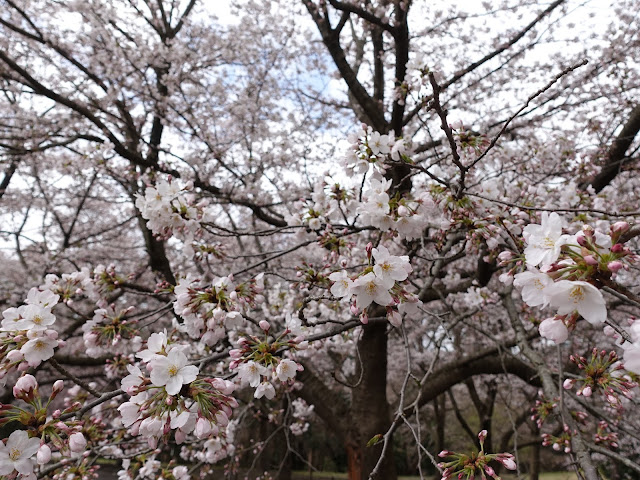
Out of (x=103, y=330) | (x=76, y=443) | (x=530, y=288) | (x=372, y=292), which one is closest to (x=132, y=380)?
(x=76, y=443)

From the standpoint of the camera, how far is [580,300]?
88 centimetres

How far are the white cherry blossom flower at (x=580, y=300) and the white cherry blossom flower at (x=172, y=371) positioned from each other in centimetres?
96

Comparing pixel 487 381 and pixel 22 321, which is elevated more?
pixel 22 321

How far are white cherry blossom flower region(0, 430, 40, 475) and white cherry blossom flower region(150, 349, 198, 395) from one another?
420 mm

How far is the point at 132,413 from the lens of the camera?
1157mm

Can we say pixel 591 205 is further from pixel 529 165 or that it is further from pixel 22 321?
pixel 22 321

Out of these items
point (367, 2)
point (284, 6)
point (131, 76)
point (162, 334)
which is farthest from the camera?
point (284, 6)

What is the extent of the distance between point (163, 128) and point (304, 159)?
8.69 ft

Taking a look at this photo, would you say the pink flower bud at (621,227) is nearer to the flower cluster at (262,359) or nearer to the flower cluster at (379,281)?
the flower cluster at (379,281)

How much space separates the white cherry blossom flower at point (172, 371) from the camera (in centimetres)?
113

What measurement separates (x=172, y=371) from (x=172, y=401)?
83 millimetres

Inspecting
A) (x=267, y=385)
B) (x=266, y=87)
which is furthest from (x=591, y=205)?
(x=266, y=87)

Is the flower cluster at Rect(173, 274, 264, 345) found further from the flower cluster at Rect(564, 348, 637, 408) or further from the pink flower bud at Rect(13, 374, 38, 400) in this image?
the flower cluster at Rect(564, 348, 637, 408)

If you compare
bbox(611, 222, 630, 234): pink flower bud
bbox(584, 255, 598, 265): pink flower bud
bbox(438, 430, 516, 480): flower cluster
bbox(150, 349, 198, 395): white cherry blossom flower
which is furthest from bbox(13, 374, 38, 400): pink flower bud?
bbox(611, 222, 630, 234): pink flower bud
